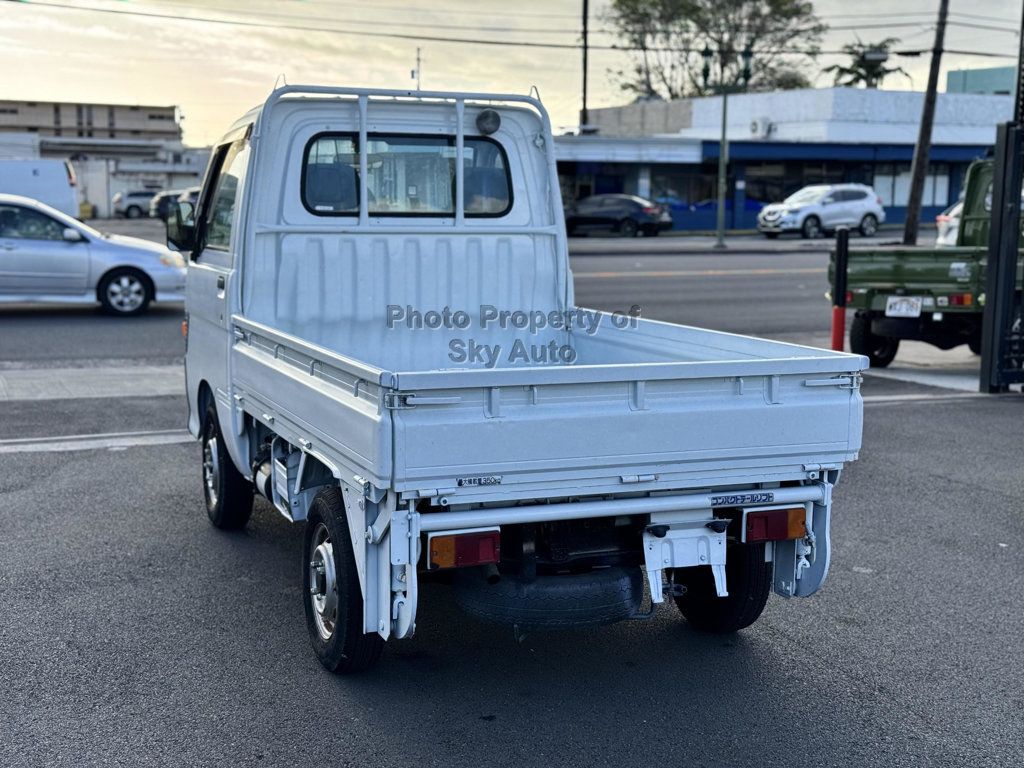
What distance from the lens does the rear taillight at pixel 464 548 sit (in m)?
4.23

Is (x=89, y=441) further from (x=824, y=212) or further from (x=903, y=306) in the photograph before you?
(x=824, y=212)

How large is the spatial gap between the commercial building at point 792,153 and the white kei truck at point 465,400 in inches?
1584

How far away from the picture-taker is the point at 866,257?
505 inches

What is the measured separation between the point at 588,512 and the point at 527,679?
0.87 m

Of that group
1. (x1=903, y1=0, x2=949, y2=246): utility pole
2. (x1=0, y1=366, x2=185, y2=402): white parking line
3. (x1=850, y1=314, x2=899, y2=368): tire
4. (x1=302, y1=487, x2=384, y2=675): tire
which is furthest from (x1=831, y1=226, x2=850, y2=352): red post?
(x1=903, y1=0, x2=949, y2=246): utility pole

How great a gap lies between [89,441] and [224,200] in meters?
3.28

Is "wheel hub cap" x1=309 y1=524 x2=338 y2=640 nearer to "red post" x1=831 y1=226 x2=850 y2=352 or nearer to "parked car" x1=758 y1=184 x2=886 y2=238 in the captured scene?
"red post" x1=831 y1=226 x2=850 y2=352

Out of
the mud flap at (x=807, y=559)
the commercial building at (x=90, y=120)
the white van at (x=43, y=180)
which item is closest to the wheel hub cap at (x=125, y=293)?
the white van at (x=43, y=180)

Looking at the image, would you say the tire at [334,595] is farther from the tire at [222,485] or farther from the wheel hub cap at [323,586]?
the tire at [222,485]

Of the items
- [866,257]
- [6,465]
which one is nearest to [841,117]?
[866,257]

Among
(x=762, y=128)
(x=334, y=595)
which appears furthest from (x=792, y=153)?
(x=334, y=595)

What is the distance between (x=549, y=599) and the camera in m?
4.51

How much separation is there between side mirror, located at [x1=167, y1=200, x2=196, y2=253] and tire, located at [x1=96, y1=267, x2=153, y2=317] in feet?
33.9

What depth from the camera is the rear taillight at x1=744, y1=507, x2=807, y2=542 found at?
4.66 meters
